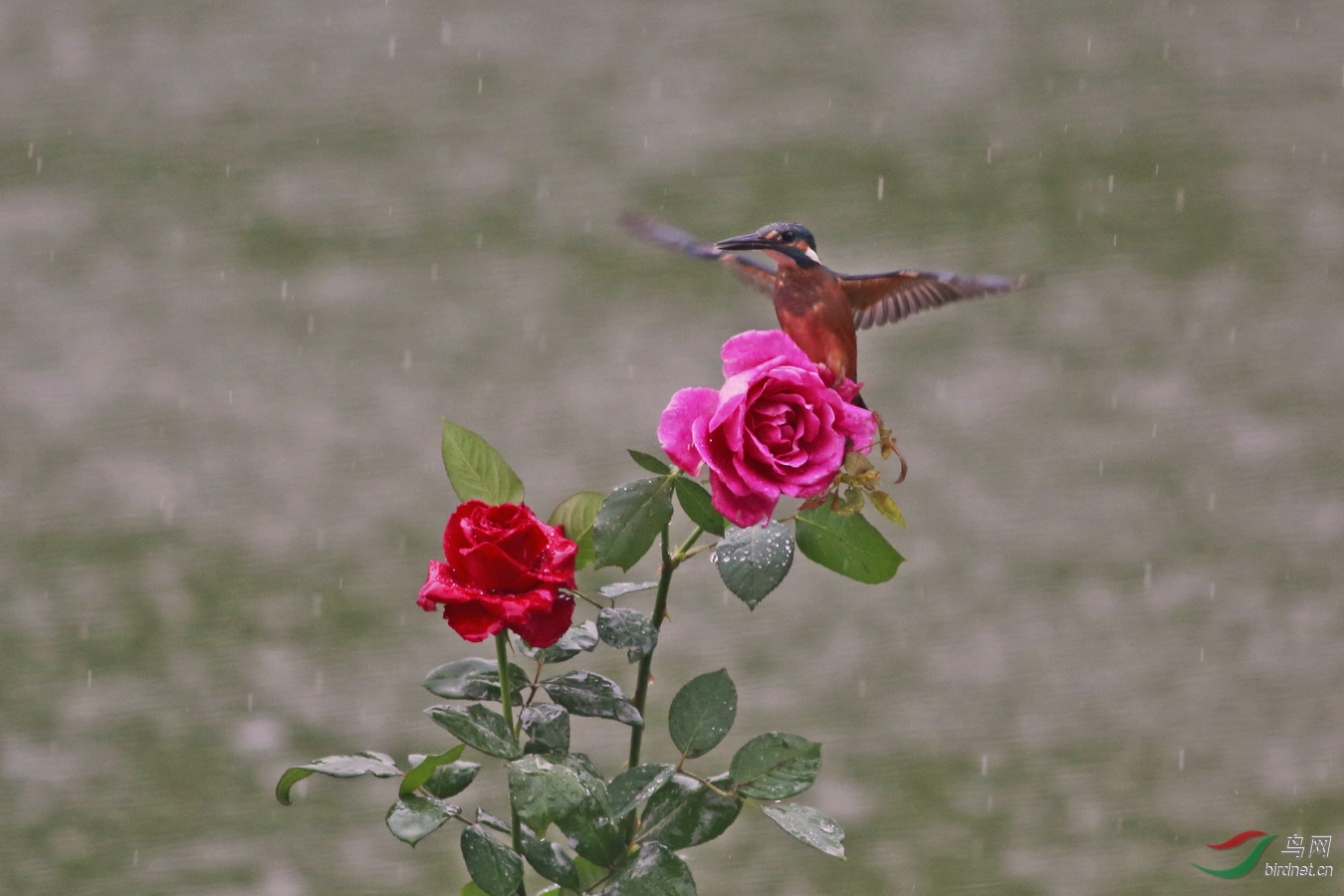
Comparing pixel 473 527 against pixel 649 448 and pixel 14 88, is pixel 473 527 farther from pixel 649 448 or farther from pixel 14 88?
pixel 14 88

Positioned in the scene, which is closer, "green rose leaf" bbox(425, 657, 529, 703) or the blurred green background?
"green rose leaf" bbox(425, 657, 529, 703)

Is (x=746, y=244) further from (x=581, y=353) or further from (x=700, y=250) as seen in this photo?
(x=581, y=353)

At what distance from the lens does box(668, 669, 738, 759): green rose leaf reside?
648 mm

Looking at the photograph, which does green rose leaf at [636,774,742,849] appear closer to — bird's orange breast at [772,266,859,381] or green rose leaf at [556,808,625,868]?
green rose leaf at [556,808,625,868]

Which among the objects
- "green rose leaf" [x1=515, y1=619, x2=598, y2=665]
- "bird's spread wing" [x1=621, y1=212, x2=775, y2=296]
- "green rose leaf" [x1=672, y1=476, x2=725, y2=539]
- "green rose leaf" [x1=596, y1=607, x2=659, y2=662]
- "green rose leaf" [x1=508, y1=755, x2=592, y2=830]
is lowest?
"green rose leaf" [x1=508, y1=755, x2=592, y2=830]

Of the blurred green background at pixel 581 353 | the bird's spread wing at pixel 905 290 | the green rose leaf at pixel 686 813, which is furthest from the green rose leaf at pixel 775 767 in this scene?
the blurred green background at pixel 581 353

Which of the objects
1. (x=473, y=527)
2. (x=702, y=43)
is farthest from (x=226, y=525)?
(x=473, y=527)

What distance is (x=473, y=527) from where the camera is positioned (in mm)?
585

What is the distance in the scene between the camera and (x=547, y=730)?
622 millimetres

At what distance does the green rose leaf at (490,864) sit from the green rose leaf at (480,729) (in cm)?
4

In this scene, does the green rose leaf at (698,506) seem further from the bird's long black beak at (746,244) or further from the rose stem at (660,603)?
the bird's long black beak at (746,244)

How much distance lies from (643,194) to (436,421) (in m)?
0.71

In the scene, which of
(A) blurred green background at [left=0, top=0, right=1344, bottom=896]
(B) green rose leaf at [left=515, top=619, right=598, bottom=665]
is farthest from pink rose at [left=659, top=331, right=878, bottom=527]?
(A) blurred green background at [left=0, top=0, right=1344, bottom=896]

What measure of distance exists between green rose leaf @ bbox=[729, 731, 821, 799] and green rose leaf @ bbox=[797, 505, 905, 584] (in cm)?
9
